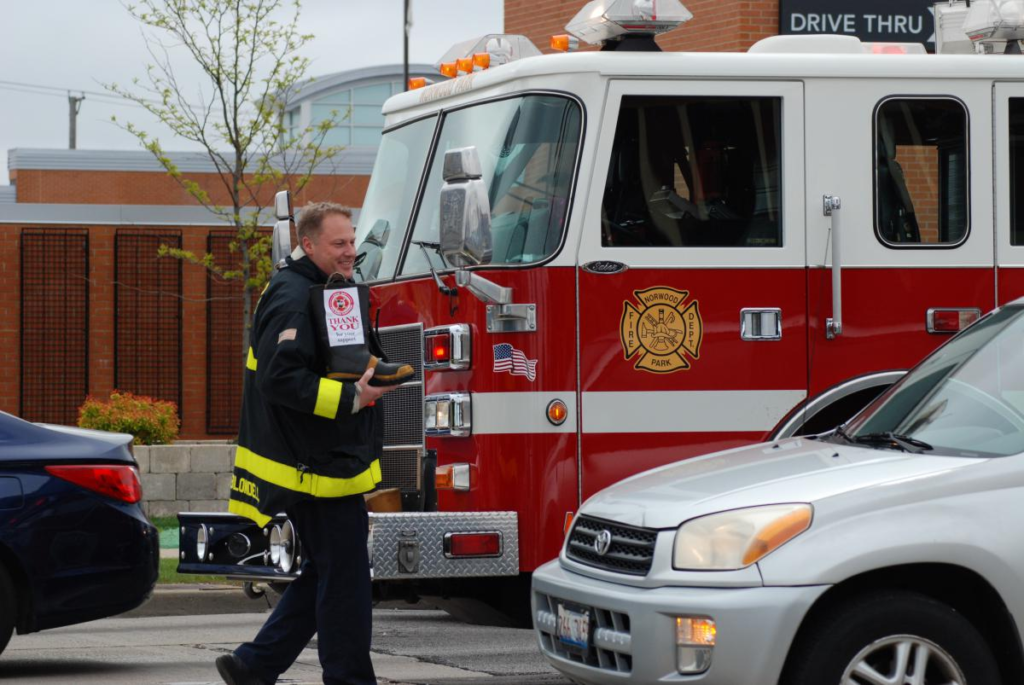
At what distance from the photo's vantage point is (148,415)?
59.0ft

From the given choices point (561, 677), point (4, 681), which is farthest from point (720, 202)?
point (4, 681)

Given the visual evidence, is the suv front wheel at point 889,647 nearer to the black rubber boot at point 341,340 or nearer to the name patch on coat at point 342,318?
the black rubber boot at point 341,340

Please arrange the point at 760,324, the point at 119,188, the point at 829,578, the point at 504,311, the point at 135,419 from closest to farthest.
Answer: the point at 829,578 < the point at 504,311 < the point at 760,324 < the point at 135,419 < the point at 119,188

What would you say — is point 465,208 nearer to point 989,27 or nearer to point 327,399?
point 327,399

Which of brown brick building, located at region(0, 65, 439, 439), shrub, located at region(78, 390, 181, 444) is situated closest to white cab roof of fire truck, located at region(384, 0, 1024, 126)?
shrub, located at region(78, 390, 181, 444)

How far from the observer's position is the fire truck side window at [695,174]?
7402 mm

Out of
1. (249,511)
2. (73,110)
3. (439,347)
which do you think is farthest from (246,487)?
(73,110)

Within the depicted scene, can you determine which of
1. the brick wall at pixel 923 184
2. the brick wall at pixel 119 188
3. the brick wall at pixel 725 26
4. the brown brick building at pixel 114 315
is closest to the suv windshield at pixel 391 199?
the brick wall at pixel 923 184

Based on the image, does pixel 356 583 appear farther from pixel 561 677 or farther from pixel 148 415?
pixel 148 415

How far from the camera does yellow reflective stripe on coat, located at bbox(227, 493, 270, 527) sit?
612cm

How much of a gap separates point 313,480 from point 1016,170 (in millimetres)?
3909

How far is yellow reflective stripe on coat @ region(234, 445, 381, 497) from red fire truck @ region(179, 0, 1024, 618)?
97 cm

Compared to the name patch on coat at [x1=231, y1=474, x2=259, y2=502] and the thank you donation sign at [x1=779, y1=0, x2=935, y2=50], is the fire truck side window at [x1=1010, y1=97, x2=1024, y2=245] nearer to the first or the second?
the name patch on coat at [x1=231, y1=474, x2=259, y2=502]

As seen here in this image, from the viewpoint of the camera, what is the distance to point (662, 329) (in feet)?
24.2
